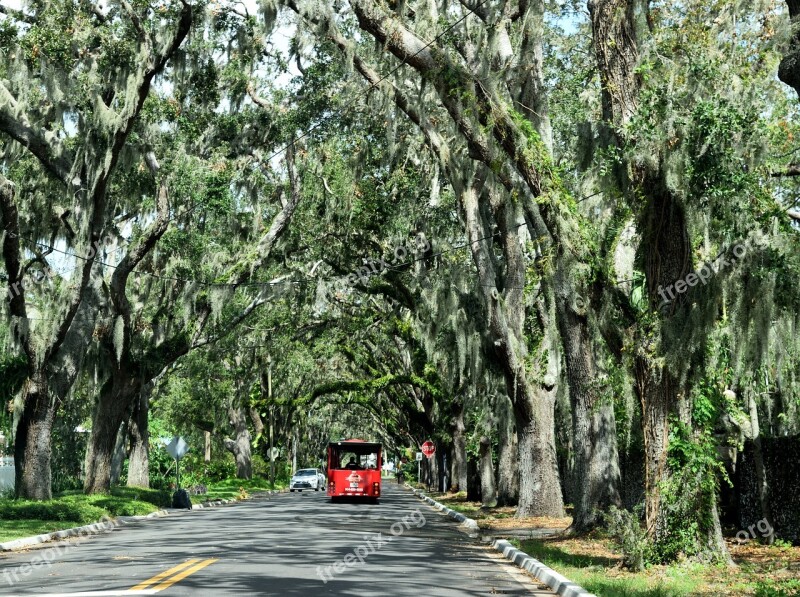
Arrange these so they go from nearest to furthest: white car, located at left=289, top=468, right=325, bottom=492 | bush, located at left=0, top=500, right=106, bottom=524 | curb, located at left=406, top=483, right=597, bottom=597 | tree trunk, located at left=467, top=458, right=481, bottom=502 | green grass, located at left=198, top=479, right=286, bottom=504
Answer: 1. curb, located at left=406, top=483, right=597, bottom=597
2. bush, located at left=0, top=500, right=106, bottom=524
3. tree trunk, located at left=467, top=458, right=481, bottom=502
4. green grass, located at left=198, top=479, right=286, bottom=504
5. white car, located at left=289, top=468, right=325, bottom=492

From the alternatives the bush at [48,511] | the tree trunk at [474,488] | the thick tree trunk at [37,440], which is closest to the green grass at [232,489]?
the tree trunk at [474,488]

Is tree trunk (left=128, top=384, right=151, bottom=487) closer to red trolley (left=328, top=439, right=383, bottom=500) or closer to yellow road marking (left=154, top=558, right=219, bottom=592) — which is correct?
red trolley (left=328, top=439, right=383, bottom=500)

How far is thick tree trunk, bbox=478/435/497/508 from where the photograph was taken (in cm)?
3452

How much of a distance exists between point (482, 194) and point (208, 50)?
26.7ft

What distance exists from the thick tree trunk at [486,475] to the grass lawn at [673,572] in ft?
52.8

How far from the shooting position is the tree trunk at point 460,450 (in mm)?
45062

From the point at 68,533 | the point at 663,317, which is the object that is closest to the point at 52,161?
the point at 68,533

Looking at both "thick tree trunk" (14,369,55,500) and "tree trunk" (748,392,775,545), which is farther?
"thick tree trunk" (14,369,55,500)

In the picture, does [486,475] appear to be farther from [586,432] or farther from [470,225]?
[586,432]

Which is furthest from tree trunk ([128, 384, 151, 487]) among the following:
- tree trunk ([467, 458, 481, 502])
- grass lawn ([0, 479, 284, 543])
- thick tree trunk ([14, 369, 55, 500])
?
thick tree trunk ([14, 369, 55, 500])

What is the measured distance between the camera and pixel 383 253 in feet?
110

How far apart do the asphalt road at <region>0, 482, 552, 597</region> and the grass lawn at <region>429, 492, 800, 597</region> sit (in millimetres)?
698

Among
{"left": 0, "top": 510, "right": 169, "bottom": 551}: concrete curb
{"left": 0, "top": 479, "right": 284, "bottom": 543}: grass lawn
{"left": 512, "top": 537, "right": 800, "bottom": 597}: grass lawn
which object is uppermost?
{"left": 0, "top": 479, "right": 284, "bottom": 543}: grass lawn

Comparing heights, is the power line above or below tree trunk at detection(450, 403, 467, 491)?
above
